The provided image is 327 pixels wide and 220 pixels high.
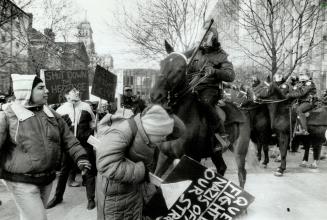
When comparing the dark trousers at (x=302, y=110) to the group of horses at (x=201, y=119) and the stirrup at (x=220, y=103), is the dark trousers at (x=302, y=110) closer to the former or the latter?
the group of horses at (x=201, y=119)

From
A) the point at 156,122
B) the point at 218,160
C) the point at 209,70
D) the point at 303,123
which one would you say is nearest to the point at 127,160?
the point at 156,122

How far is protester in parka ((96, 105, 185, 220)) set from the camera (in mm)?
3355

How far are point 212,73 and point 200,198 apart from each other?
3.15m

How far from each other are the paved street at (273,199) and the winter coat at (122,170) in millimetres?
3654

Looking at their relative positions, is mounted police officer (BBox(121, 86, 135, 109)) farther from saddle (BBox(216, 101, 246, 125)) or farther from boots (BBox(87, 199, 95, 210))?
boots (BBox(87, 199, 95, 210))

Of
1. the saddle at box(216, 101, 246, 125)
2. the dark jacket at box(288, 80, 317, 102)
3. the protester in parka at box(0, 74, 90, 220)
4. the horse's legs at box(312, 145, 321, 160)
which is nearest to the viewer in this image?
the protester in parka at box(0, 74, 90, 220)

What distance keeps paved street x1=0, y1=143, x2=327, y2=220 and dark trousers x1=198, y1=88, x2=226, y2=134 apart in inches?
62.4

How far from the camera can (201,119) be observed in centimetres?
664

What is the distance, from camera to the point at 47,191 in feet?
14.8

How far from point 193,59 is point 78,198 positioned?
12.0 feet

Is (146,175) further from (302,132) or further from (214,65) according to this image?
(302,132)

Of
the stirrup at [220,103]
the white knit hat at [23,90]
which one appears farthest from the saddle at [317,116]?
the white knit hat at [23,90]

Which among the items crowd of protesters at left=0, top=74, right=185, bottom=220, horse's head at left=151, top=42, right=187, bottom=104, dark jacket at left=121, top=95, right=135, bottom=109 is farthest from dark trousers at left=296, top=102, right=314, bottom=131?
crowd of protesters at left=0, top=74, right=185, bottom=220

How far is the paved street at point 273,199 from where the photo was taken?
7.21 meters
